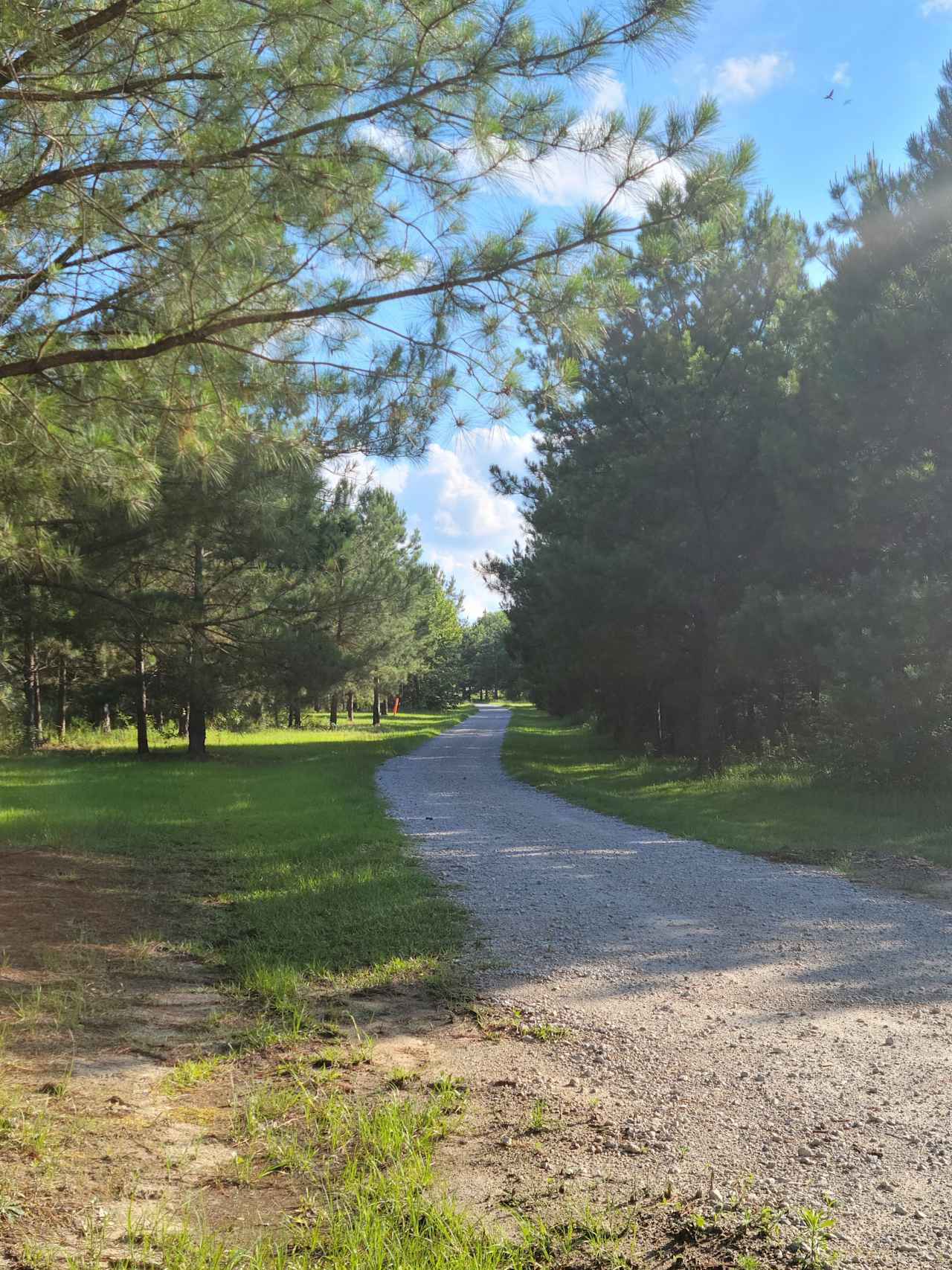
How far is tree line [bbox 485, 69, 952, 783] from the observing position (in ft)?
34.0

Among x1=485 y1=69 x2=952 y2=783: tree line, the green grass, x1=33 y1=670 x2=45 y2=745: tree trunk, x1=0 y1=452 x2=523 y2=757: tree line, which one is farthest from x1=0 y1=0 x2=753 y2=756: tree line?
x1=33 y1=670 x2=45 y2=745: tree trunk

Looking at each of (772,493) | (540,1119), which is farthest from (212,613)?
(540,1119)

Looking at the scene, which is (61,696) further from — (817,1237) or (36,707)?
(817,1237)

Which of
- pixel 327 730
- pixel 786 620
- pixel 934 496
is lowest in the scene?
pixel 327 730

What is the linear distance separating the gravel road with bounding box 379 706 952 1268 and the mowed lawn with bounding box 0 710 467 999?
1.84ft

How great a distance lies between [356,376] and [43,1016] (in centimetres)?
430

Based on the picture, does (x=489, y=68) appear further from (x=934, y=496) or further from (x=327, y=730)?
(x=327, y=730)

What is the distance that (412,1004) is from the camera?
4.16m

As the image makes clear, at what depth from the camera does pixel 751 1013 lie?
3863mm

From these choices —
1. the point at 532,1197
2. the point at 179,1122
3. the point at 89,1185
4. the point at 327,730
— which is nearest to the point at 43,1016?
the point at 179,1122

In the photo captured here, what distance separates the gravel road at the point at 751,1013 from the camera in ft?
8.32

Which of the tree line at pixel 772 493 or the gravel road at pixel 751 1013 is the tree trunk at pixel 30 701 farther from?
the gravel road at pixel 751 1013

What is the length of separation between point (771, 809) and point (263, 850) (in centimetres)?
651

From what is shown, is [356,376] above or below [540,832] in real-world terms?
above
